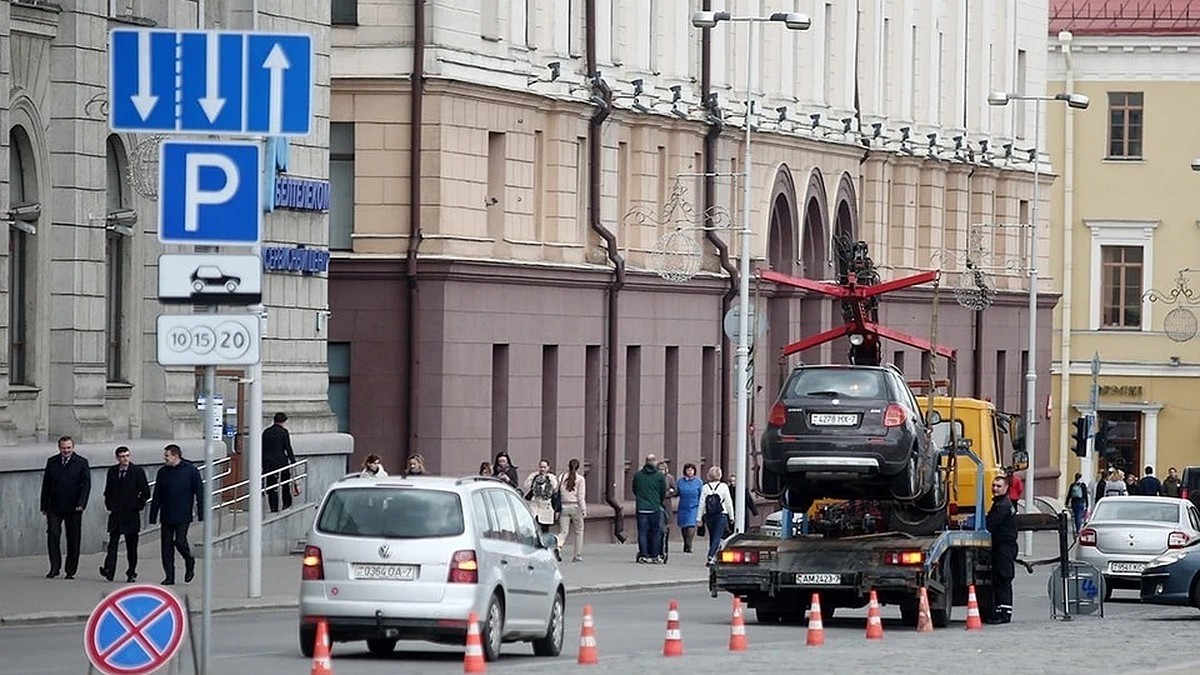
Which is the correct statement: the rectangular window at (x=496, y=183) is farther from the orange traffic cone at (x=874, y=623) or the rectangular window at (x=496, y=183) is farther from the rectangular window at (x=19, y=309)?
the orange traffic cone at (x=874, y=623)

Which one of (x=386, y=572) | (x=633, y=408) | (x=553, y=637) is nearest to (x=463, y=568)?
(x=386, y=572)

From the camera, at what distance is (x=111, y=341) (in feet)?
144

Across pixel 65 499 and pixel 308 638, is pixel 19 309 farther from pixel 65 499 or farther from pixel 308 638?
pixel 308 638

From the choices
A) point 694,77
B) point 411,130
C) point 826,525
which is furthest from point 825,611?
point 694,77

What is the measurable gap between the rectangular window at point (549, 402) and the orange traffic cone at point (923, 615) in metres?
23.0

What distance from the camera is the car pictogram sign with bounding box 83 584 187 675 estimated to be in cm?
1598

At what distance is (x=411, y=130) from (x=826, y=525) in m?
18.3

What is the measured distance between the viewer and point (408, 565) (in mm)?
25078

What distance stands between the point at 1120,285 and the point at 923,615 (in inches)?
2411

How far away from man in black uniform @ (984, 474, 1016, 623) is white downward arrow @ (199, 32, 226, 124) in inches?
767

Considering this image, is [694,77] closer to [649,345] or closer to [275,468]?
[649,345]

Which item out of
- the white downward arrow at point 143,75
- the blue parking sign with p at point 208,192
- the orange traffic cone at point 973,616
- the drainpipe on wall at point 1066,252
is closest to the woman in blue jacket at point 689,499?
the orange traffic cone at point 973,616

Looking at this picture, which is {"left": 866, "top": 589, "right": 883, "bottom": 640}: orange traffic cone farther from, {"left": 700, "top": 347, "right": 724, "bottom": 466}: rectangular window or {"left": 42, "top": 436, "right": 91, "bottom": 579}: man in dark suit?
{"left": 700, "top": 347, "right": 724, "bottom": 466}: rectangular window

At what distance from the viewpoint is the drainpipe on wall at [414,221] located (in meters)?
50.9
